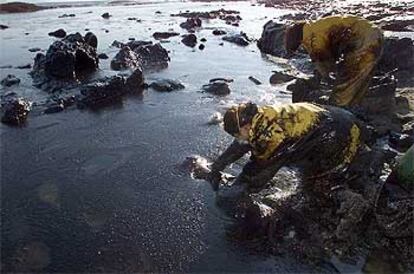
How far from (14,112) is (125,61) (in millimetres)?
4606

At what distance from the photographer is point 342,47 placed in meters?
6.41

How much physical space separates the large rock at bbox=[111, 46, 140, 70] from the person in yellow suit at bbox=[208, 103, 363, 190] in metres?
7.43

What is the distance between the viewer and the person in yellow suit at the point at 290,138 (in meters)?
4.16

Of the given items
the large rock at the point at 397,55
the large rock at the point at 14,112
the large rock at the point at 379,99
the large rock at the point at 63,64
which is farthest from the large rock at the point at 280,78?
the large rock at the point at 14,112

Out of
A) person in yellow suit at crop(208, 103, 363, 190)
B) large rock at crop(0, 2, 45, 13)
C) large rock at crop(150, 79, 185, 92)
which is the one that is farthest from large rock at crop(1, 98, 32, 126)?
large rock at crop(0, 2, 45, 13)

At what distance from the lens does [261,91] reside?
9586 mm

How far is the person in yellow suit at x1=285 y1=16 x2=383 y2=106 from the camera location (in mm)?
6156

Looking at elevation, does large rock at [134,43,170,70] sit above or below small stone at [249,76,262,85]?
above

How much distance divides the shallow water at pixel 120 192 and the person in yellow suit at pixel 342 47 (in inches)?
69.1

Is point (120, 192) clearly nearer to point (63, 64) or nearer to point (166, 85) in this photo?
point (166, 85)

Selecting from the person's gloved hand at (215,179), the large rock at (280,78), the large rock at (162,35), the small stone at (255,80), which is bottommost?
the large rock at (162,35)

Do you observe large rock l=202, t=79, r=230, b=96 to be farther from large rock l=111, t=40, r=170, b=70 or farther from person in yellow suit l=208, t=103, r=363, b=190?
person in yellow suit l=208, t=103, r=363, b=190

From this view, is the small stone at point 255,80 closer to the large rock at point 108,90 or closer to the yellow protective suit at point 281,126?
the large rock at point 108,90

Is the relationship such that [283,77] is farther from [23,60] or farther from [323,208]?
[23,60]
